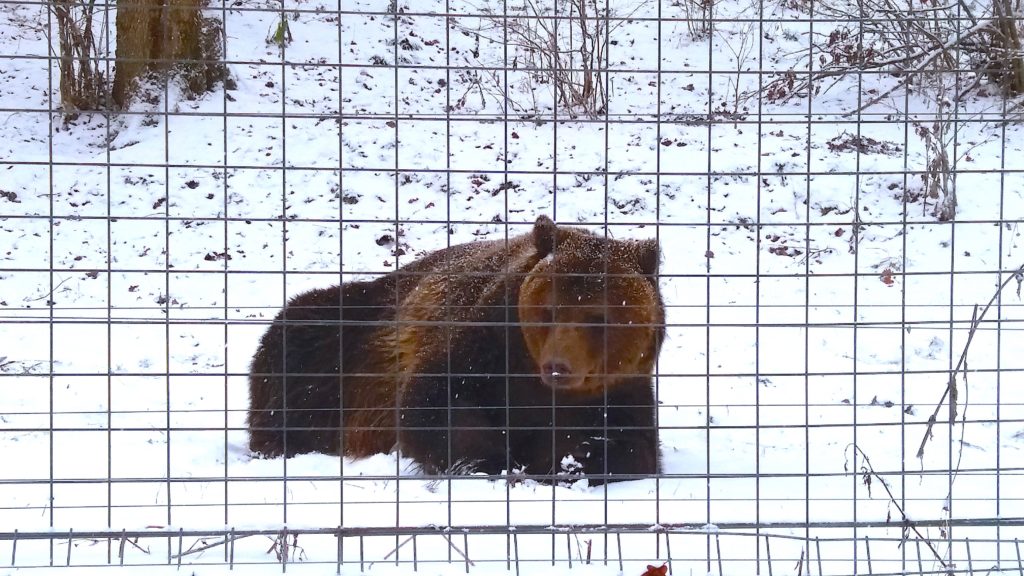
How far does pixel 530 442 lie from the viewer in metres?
6.05

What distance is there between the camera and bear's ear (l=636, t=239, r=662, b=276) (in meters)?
5.55

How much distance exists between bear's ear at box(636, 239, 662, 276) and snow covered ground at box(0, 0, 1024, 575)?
383 mm

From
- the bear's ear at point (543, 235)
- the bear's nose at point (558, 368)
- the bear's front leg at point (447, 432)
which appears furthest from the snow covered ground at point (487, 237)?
the bear's nose at point (558, 368)

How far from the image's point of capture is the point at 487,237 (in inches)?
406

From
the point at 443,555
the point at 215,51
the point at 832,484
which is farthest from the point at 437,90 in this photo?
the point at 443,555

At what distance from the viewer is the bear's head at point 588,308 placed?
538 cm

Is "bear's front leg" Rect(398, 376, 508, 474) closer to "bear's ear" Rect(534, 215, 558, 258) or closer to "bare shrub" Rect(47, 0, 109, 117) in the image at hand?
"bear's ear" Rect(534, 215, 558, 258)

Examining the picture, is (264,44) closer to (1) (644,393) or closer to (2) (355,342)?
(2) (355,342)

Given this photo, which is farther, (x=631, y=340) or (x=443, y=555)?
(x=631, y=340)

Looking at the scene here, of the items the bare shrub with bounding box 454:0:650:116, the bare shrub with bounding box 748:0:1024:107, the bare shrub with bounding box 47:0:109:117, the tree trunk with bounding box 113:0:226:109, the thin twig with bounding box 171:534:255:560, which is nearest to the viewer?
the thin twig with bounding box 171:534:255:560

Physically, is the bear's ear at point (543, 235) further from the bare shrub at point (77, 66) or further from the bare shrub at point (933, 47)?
the bare shrub at point (77, 66)

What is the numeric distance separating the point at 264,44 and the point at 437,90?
293 cm

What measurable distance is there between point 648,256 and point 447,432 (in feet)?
4.74

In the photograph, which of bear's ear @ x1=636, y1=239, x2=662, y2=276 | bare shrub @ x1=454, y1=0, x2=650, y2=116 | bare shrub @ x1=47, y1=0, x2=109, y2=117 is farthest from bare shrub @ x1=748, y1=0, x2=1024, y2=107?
bare shrub @ x1=47, y1=0, x2=109, y2=117
